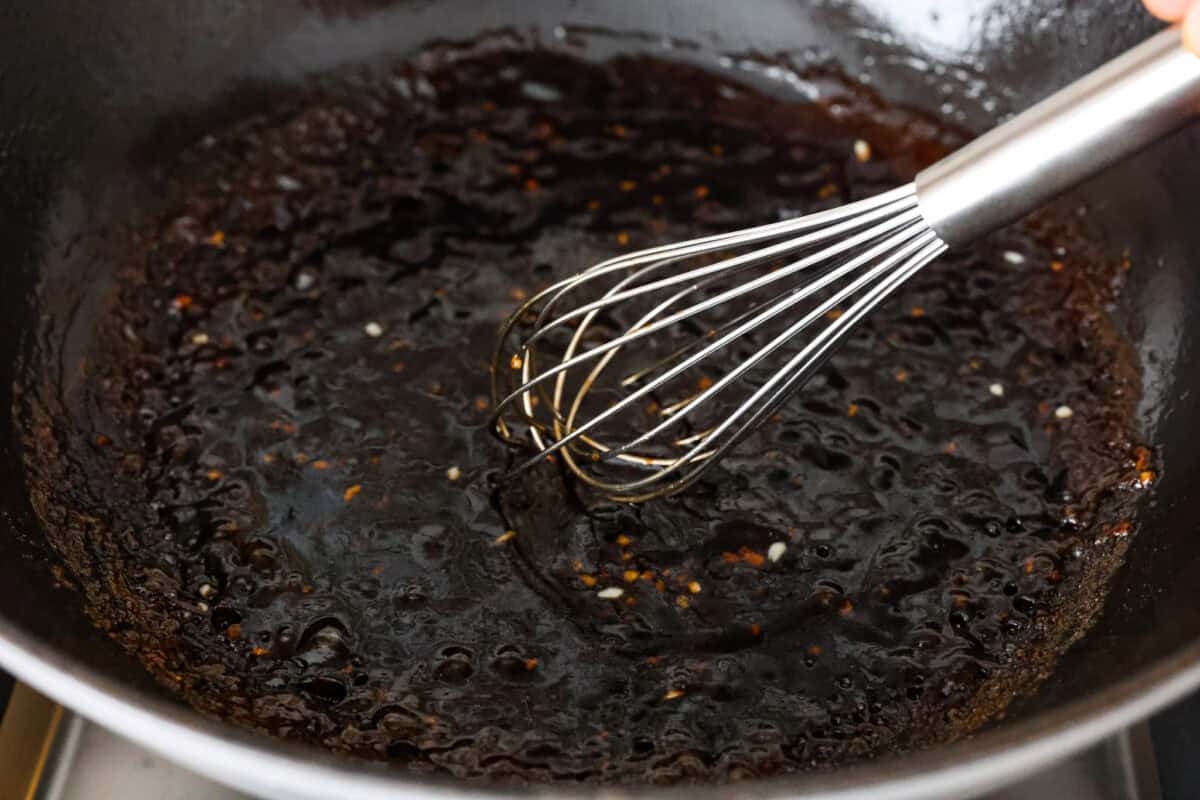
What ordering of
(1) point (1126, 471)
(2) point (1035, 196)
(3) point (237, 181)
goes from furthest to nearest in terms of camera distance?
(3) point (237, 181) < (1) point (1126, 471) < (2) point (1035, 196)

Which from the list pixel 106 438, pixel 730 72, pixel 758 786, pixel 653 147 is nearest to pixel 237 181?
pixel 106 438

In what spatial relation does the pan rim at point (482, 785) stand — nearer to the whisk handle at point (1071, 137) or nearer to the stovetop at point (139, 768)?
the stovetop at point (139, 768)

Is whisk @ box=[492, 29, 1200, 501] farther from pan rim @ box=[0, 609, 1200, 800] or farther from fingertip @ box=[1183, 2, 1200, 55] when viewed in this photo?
pan rim @ box=[0, 609, 1200, 800]

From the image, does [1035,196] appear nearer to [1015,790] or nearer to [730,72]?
[1015,790]

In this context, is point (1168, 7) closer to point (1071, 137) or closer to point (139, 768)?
point (1071, 137)

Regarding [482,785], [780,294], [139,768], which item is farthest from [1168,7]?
[139,768]

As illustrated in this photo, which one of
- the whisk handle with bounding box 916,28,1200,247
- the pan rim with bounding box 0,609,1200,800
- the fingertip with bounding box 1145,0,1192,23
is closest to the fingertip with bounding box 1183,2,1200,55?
the whisk handle with bounding box 916,28,1200,247

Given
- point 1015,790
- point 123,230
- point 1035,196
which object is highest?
point 1035,196

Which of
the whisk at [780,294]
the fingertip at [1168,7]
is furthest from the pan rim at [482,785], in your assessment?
the fingertip at [1168,7]
